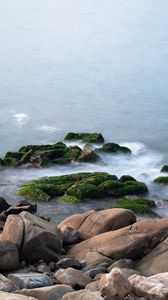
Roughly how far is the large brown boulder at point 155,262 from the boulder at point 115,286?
388 centimetres

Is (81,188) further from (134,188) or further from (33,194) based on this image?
(134,188)

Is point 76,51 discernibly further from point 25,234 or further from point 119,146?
point 25,234

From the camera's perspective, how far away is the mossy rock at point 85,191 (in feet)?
120

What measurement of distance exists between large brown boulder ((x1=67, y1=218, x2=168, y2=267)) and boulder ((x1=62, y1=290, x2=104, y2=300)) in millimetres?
5245

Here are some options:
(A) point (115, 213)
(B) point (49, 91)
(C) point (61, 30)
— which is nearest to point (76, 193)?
(A) point (115, 213)

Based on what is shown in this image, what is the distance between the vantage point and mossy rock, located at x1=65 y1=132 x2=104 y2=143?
49.2 meters

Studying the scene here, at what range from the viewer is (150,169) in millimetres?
43125

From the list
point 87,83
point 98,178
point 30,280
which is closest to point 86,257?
point 30,280

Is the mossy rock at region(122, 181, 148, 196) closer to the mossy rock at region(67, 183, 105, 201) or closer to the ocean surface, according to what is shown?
the ocean surface

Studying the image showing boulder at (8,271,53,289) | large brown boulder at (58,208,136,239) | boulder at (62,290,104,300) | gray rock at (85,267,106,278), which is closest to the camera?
boulder at (62,290,104,300)

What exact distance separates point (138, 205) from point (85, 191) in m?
3.81

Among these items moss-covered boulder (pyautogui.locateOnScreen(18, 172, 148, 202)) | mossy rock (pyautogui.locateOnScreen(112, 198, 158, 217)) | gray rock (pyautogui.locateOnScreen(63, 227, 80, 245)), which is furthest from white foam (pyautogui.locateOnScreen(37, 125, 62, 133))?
gray rock (pyautogui.locateOnScreen(63, 227, 80, 245))

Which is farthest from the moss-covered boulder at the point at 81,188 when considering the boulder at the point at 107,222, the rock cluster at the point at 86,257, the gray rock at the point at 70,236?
the gray rock at the point at 70,236

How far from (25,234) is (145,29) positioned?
285ft
